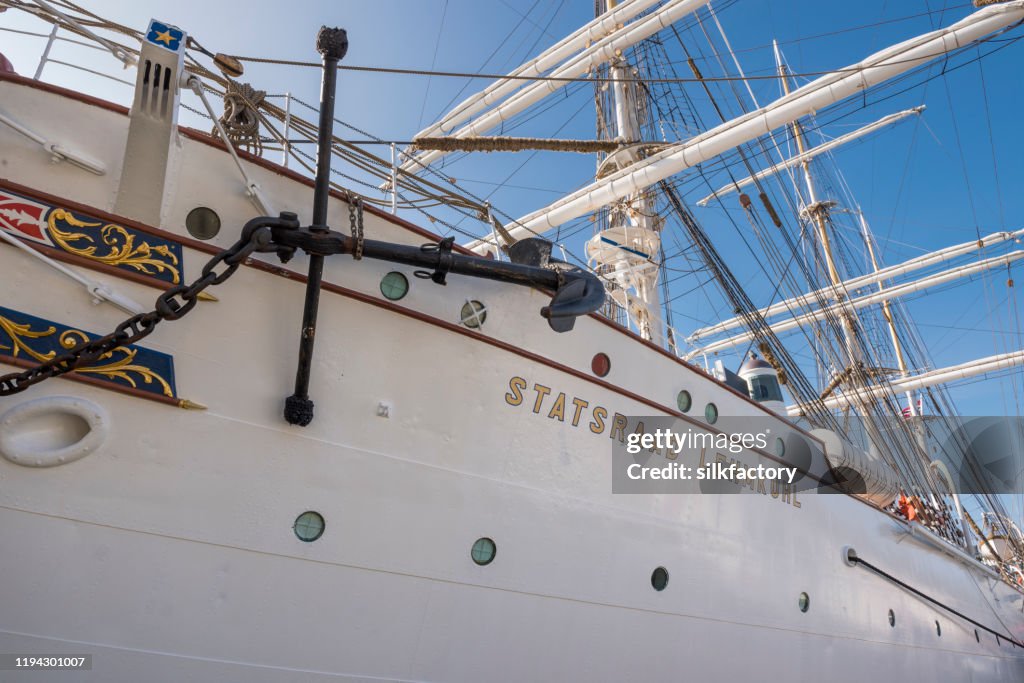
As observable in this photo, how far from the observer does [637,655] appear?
16.4 feet

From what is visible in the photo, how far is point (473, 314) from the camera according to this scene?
15.4ft

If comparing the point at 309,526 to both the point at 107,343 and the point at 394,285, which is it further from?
the point at 394,285

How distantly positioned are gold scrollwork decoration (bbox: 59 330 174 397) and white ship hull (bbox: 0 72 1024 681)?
8cm


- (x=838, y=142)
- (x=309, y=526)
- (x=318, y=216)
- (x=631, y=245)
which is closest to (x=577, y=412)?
(x=309, y=526)

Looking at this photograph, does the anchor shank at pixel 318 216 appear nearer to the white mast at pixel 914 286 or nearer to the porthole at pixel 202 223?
the porthole at pixel 202 223

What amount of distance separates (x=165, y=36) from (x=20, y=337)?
1.73 metres

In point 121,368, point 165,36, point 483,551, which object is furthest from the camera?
point 483,551

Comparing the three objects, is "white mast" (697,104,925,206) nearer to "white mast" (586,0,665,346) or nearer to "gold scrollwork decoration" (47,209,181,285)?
"white mast" (586,0,665,346)

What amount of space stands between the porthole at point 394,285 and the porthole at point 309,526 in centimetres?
141

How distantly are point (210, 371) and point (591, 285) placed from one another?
2.42m

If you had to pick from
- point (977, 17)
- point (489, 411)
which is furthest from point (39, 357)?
point (977, 17)

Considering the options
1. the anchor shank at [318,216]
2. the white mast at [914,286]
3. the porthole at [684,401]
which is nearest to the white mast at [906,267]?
the white mast at [914,286]

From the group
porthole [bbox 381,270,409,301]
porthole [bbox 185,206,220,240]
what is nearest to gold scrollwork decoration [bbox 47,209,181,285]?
porthole [bbox 185,206,220,240]

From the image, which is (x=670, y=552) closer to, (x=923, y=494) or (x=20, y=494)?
(x=20, y=494)
